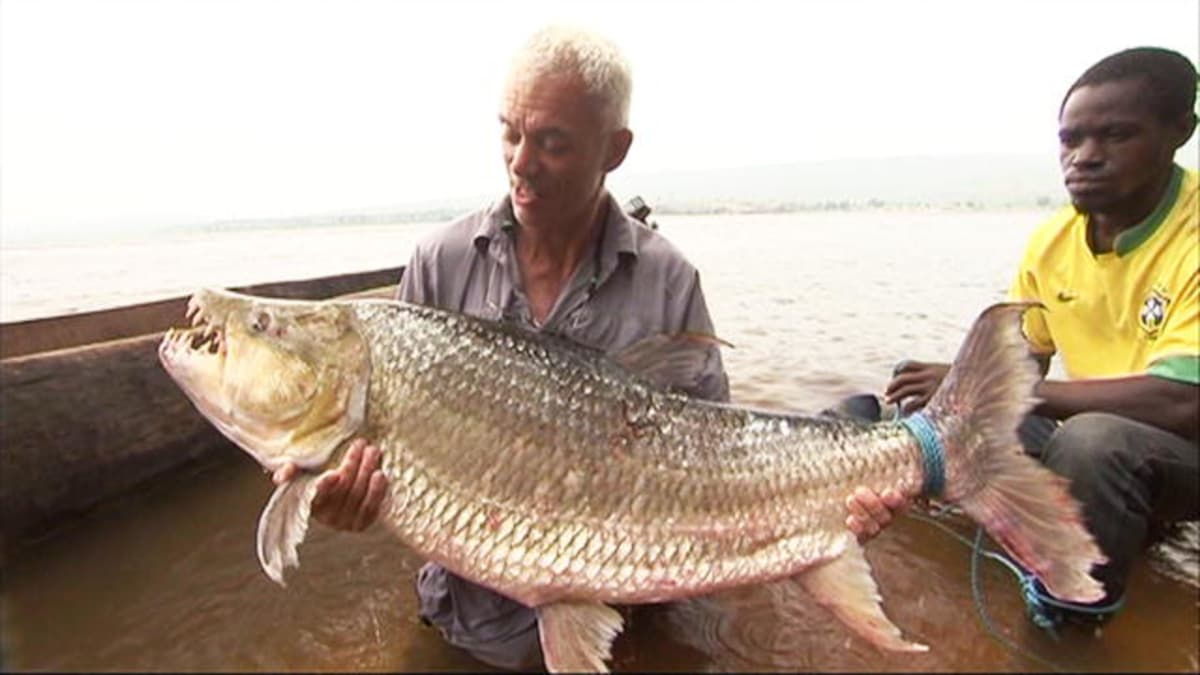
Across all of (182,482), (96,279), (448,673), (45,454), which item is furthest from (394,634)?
(96,279)

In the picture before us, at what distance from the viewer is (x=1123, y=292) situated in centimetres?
366

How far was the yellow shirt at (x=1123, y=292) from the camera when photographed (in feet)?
10.7

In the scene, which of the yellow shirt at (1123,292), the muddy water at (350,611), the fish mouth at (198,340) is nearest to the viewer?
the fish mouth at (198,340)

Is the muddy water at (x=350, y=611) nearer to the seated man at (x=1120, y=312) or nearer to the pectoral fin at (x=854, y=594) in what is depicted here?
the seated man at (x=1120, y=312)

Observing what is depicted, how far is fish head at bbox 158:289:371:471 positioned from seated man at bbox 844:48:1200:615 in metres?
1.68

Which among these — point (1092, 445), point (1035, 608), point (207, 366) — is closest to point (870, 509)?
point (1092, 445)

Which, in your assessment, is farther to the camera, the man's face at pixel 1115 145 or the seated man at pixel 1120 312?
the man's face at pixel 1115 145

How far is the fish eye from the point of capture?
2592 millimetres

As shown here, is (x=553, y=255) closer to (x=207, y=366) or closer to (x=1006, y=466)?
(x=207, y=366)

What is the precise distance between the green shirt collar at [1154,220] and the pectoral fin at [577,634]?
9.36 ft

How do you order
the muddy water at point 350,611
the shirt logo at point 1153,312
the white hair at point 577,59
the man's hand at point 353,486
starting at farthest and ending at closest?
1. the shirt logo at point 1153,312
2. the muddy water at point 350,611
3. the white hair at point 577,59
4. the man's hand at point 353,486

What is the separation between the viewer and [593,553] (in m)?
2.57

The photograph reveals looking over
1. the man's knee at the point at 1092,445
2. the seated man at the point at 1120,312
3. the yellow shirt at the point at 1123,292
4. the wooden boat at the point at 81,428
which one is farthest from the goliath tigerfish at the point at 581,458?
the wooden boat at the point at 81,428

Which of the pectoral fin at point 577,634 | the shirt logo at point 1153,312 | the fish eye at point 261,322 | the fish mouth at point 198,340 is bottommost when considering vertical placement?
the pectoral fin at point 577,634
